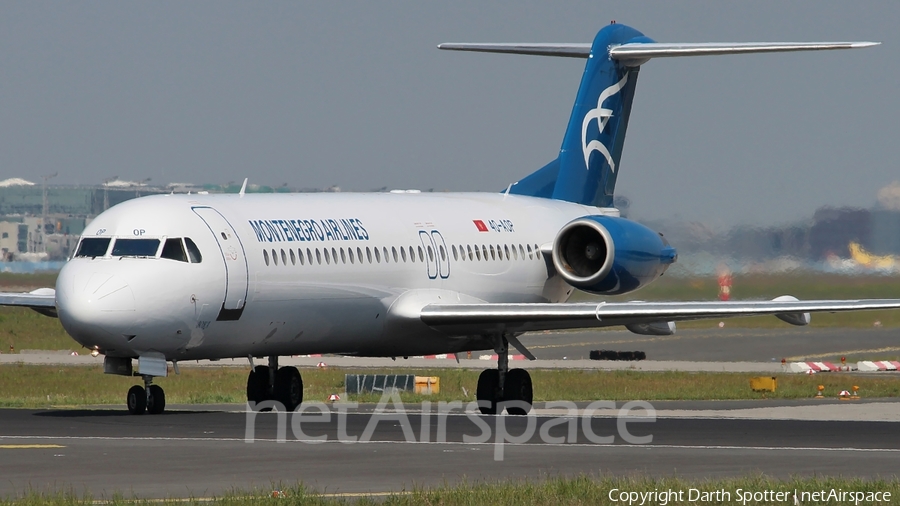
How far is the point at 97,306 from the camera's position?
22422 millimetres

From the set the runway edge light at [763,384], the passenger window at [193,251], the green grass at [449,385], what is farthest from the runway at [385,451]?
the runway edge light at [763,384]

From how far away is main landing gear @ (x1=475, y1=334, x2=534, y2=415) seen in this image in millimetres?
29297

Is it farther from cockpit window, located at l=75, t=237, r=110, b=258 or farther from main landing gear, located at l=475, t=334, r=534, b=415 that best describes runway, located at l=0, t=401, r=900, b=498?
main landing gear, located at l=475, t=334, r=534, b=415

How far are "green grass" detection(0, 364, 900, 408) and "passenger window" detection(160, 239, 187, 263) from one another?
863cm

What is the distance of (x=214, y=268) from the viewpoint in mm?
24016

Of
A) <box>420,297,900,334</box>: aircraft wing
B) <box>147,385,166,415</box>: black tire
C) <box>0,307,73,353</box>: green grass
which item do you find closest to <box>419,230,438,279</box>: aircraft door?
<box>420,297,900,334</box>: aircraft wing

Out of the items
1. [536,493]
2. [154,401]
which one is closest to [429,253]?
[154,401]

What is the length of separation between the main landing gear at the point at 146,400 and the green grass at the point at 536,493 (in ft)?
31.8

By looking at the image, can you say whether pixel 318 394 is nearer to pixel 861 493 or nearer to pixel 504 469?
pixel 504 469

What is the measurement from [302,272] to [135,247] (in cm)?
316

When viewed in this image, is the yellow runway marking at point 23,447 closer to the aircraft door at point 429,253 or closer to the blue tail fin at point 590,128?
the aircraft door at point 429,253

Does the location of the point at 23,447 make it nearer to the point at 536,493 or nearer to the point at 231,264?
the point at 231,264

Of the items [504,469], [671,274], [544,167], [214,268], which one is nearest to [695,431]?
[504,469]

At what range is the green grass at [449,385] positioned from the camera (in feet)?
116
